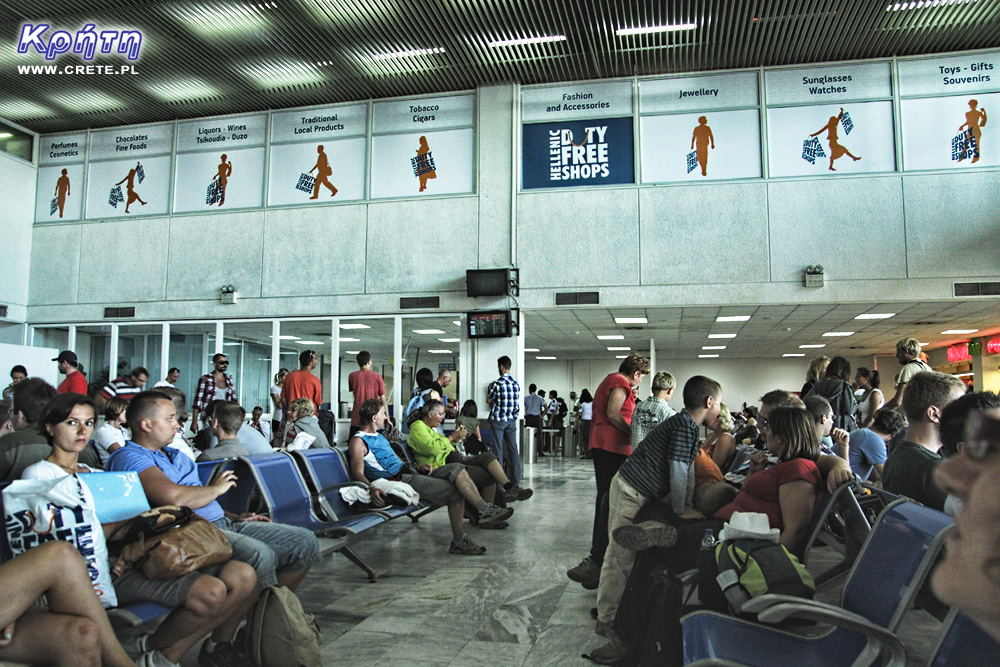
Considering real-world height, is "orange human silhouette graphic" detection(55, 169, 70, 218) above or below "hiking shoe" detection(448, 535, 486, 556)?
above

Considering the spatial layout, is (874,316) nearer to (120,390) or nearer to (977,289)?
(977,289)

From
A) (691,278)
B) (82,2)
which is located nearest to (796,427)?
(691,278)

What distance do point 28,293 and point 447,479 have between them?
1044 centimetres

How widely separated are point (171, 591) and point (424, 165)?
8.95 metres

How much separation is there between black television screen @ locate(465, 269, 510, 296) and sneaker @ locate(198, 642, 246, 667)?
299 inches

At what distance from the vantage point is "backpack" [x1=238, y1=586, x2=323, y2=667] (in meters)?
2.59

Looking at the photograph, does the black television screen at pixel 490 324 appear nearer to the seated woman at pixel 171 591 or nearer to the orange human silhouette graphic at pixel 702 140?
the orange human silhouette graphic at pixel 702 140

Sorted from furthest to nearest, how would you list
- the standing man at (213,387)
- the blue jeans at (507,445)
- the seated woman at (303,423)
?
the standing man at (213,387)
the blue jeans at (507,445)
the seated woman at (303,423)

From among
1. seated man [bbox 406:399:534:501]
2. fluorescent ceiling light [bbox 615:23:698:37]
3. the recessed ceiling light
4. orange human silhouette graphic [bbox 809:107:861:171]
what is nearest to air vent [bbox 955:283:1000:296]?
the recessed ceiling light

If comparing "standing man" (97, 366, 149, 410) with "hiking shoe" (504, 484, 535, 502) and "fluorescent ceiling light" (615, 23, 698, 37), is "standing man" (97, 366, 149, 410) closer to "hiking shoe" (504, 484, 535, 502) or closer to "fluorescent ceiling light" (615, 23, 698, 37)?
"hiking shoe" (504, 484, 535, 502)

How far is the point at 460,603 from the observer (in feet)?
12.1

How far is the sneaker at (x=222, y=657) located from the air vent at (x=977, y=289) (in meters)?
9.62

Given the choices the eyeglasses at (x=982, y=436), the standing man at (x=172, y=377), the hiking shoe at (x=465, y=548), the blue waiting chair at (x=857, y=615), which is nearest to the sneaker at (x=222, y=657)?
the blue waiting chair at (x=857, y=615)

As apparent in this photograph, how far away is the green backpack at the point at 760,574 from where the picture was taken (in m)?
2.01
